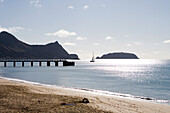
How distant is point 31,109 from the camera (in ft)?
37.3

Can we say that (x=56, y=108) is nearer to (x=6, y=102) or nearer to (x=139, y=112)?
(x=6, y=102)

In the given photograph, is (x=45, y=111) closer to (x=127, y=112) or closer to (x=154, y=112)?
(x=127, y=112)

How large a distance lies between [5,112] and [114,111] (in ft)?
22.6

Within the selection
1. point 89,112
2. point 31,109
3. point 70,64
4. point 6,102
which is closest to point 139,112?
point 89,112

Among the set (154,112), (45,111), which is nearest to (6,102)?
(45,111)

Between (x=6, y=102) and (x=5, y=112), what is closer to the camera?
(x=5, y=112)

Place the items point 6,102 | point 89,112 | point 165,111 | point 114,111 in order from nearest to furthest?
1. point 89,112
2. point 114,111
3. point 6,102
4. point 165,111

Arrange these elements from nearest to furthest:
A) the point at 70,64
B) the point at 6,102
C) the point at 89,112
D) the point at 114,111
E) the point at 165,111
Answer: the point at 89,112 → the point at 114,111 → the point at 6,102 → the point at 165,111 → the point at 70,64

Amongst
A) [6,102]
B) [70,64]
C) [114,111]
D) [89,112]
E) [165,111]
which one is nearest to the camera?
[89,112]

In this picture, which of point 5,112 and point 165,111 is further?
point 165,111

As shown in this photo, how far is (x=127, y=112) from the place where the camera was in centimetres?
1241

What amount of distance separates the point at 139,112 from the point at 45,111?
6.57 metres

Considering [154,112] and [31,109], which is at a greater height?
[31,109]

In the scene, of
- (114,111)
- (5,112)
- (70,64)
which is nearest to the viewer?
(5,112)
